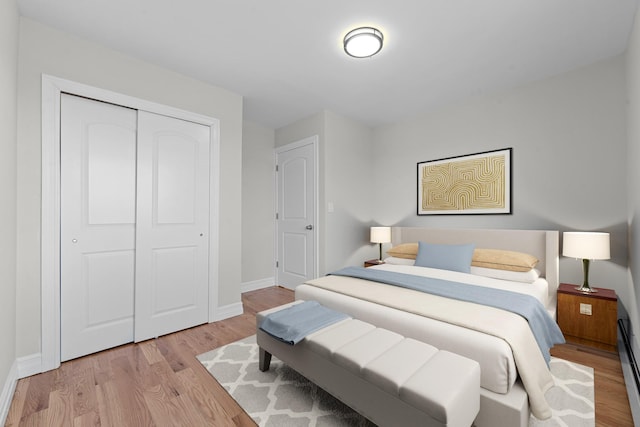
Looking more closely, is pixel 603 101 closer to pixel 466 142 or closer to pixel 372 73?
pixel 466 142

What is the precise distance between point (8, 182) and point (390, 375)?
246 cm

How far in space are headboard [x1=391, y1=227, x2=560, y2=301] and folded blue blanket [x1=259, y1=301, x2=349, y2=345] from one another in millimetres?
2099

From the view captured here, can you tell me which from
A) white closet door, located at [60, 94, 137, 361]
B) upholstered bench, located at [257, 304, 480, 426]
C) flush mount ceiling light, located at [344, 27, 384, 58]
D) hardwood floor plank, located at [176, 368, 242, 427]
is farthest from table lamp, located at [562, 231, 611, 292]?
white closet door, located at [60, 94, 137, 361]

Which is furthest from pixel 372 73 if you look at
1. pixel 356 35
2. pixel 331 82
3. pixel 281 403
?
pixel 281 403

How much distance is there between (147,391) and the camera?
1791 millimetres

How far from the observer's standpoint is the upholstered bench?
1104 millimetres

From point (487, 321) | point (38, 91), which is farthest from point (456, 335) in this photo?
point (38, 91)

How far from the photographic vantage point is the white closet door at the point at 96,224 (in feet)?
7.09

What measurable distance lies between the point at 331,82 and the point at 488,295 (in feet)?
8.03

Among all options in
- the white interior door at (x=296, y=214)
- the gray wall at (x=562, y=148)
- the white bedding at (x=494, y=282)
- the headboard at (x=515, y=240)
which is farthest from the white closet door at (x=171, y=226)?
the gray wall at (x=562, y=148)

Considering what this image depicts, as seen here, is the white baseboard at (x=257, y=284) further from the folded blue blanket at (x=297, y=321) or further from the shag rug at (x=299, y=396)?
the folded blue blanket at (x=297, y=321)

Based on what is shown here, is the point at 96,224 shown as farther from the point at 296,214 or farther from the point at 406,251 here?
the point at 406,251

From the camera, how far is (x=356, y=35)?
2135 millimetres

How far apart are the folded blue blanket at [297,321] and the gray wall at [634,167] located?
2122 millimetres
